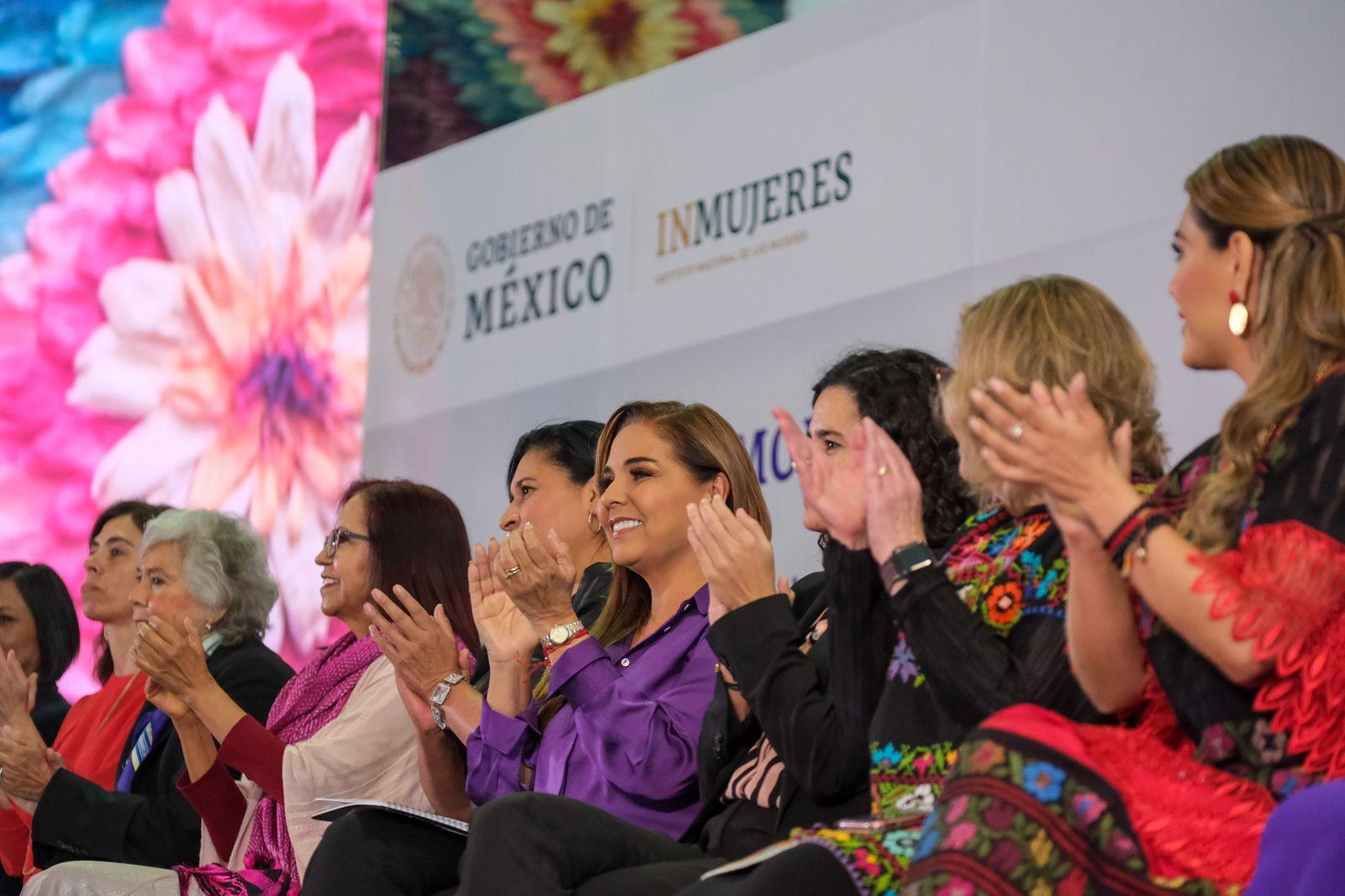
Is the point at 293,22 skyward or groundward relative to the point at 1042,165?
skyward

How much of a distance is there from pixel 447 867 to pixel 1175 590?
1328 mm

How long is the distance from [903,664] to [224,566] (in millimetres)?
2371

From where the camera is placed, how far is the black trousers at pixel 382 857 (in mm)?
2602

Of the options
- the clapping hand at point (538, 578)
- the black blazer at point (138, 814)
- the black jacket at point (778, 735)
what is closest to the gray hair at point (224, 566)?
the black blazer at point (138, 814)

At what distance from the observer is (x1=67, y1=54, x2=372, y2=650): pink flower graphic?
656 centimetres

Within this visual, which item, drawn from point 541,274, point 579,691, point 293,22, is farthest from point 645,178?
point 293,22

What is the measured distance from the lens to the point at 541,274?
202 inches

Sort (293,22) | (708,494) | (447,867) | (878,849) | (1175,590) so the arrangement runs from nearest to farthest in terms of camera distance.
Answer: (1175,590)
(878,849)
(447,867)
(708,494)
(293,22)

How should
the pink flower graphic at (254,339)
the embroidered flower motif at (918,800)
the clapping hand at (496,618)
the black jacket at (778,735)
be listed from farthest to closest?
the pink flower graphic at (254,339) < the clapping hand at (496,618) < the black jacket at (778,735) < the embroidered flower motif at (918,800)

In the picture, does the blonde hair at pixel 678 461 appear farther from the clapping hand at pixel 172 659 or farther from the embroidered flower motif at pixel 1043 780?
the embroidered flower motif at pixel 1043 780

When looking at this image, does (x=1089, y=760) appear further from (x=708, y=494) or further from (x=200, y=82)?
(x=200, y=82)

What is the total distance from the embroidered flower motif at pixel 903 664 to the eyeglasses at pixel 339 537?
1.65 metres

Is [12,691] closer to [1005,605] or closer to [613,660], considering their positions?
[613,660]

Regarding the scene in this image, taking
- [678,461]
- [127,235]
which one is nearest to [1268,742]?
[678,461]
